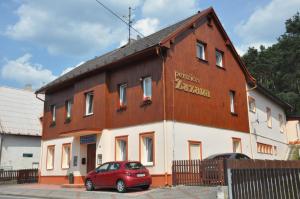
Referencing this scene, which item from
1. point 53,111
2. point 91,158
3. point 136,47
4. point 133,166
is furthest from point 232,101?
point 53,111

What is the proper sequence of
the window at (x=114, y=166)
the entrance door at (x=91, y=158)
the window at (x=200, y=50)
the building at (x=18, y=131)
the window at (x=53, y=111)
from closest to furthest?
the window at (x=114, y=166)
the window at (x=200, y=50)
the entrance door at (x=91, y=158)
the window at (x=53, y=111)
the building at (x=18, y=131)

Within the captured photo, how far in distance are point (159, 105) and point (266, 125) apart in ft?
50.3

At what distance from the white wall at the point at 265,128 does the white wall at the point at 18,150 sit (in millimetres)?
20825

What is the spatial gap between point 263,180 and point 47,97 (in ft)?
73.9

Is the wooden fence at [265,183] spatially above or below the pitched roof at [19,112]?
below

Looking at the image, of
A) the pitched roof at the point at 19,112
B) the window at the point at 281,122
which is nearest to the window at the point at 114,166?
the pitched roof at the point at 19,112

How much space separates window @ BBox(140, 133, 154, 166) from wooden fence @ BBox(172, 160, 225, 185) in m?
1.85

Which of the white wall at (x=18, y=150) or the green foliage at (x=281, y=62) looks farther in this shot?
the green foliage at (x=281, y=62)

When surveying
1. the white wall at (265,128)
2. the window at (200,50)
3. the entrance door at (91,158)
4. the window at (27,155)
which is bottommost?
the entrance door at (91,158)

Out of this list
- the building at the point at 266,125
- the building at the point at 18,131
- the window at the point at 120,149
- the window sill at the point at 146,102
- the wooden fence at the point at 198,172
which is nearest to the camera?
the wooden fence at the point at 198,172

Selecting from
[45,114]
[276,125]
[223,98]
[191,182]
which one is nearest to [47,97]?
[45,114]

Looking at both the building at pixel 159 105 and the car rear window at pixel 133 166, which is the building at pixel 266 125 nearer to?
the building at pixel 159 105

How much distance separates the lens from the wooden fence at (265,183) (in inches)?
374

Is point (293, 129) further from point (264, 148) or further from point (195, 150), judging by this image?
point (195, 150)
